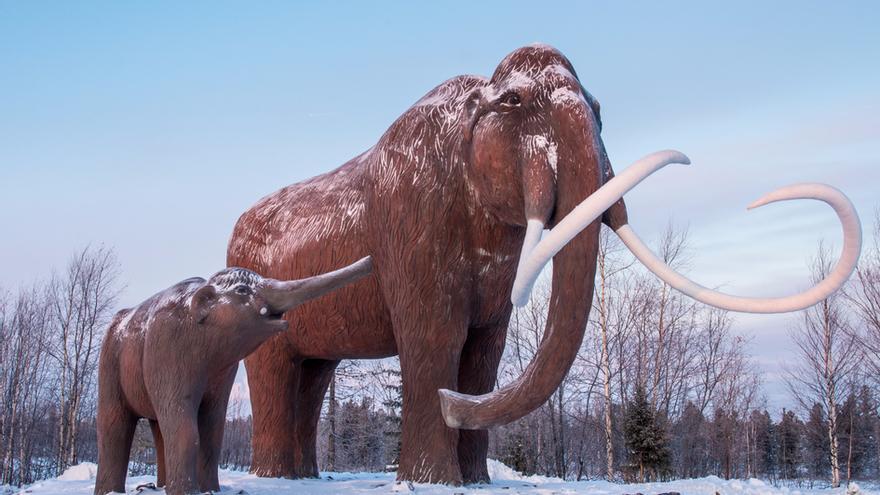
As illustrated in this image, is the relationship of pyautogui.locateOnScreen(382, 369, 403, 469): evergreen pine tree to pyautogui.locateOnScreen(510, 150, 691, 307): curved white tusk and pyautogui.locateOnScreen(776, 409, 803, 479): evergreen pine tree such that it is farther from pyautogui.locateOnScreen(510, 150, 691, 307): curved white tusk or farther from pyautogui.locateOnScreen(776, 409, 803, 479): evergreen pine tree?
pyautogui.locateOnScreen(776, 409, 803, 479): evergreen pine tree

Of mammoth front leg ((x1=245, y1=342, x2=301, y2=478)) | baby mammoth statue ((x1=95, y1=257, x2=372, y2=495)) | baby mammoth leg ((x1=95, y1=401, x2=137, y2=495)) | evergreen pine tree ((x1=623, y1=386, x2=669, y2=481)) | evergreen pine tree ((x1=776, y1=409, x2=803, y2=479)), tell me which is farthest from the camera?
evergreen pine tree ((x1=776, y1=409, x2=803, y2=479))

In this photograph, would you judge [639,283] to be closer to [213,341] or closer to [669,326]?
[669,326]

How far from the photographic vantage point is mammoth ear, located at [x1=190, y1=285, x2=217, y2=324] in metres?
4.82

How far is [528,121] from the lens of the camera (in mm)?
4973

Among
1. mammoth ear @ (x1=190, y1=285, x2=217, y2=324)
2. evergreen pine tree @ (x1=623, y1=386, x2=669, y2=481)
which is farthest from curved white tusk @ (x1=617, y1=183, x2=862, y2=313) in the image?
evergreen pine tree @ (x1=623, y1=386, x2=669, y2=481)

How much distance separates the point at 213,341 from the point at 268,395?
2288 millimetres

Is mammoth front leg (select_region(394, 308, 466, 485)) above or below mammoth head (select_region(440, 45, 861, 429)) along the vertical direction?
below

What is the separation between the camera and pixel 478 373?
606cm

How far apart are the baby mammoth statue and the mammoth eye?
141cm

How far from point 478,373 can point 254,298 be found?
2023 millimetres

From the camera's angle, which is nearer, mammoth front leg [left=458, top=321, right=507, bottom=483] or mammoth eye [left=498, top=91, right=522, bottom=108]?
mammoth eye [left=498, top=91, right=522, bottom=108]

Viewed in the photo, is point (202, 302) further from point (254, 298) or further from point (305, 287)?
point (305, 287)

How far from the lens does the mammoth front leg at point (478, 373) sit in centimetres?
596

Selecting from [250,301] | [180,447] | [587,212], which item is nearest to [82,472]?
[180,447]
